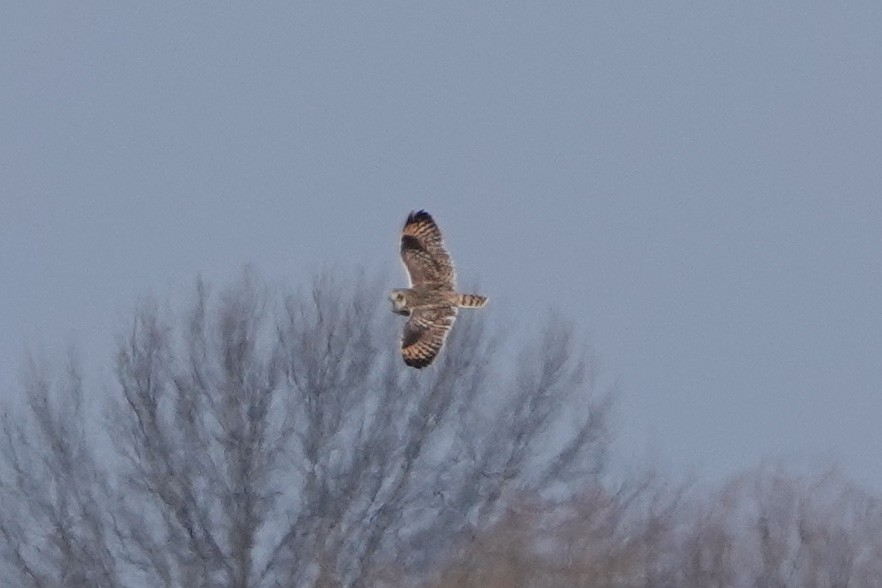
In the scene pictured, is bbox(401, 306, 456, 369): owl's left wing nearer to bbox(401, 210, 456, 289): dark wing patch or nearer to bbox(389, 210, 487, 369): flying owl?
bbox(389, 210, 487, 369): flying owl

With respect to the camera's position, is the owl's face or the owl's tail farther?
the owl's face

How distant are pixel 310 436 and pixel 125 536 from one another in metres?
2.39

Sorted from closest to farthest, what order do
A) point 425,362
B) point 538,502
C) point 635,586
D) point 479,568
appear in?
1. point 425,362
2. point 479,568
3. point 635,586
4. point 538,502

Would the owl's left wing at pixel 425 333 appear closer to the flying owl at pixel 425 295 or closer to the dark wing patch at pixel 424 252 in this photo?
the flying owl at pixel 425 295

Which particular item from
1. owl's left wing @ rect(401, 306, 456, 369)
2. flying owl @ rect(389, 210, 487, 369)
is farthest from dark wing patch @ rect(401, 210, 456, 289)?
owl's left wing @ rect(401, 306, 456, 369)

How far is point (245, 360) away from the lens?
34.8m

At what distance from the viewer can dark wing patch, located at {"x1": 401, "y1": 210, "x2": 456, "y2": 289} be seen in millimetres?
20781

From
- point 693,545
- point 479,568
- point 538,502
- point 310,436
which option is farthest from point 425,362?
point 310,436

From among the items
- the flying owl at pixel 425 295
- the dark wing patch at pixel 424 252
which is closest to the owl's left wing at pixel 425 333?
the flying owl at pixel 425 295

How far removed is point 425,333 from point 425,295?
291 millimetres

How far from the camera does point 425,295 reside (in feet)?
67.5

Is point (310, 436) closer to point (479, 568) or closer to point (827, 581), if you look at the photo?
point (827, 581)

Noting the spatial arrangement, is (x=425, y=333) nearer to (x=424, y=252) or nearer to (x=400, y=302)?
(x=400, y=302)

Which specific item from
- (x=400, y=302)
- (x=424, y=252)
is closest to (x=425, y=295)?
Answer: (x=400, y=302)
